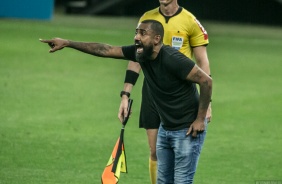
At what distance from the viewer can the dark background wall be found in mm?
41562

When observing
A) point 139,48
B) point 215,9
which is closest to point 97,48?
point 139,48

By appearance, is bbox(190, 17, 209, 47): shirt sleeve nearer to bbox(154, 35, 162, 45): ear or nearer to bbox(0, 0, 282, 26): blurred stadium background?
bbox(154, 35, 162, 45): ear

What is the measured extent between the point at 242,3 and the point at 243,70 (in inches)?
705

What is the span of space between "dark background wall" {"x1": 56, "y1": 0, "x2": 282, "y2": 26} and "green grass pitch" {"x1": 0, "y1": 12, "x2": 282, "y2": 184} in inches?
421

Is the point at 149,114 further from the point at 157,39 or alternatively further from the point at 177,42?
the point at 157,39

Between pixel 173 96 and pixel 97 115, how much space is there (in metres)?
8.64

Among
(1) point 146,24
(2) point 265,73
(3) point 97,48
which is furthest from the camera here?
(2) point 265,73

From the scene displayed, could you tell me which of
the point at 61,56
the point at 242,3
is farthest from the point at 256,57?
the point at 242,3

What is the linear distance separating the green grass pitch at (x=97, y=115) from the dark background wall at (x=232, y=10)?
10687mm

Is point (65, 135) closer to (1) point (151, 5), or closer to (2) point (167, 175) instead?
(2) point (167, 175)

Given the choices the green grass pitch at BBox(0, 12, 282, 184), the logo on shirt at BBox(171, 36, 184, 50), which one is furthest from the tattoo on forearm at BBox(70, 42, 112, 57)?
the green grass pitch at BBox(0, 12, 282, 184)

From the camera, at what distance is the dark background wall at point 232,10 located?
41.6 meters

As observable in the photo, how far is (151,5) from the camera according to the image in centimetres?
4259

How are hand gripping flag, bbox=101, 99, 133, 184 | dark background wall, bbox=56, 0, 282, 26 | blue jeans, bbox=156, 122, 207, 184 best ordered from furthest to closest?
dark background wall, bbox=56, 0, 282, 26, hand gripping flag, bbox=101, 99, 133, 184, blue jeans, bbox=156, 122, 207, 184
